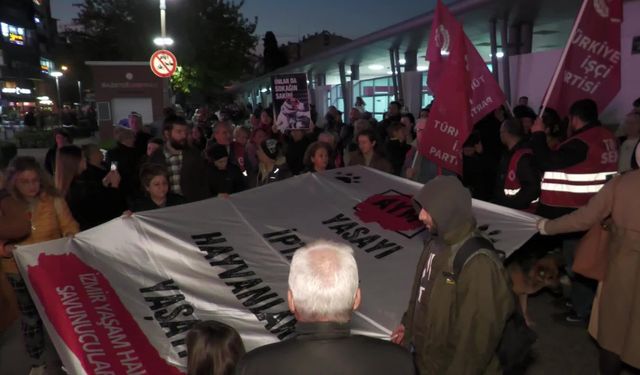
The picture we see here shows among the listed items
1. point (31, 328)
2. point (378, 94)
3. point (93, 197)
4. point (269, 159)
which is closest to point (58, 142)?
point (93, 197)

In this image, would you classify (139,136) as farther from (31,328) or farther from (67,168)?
(31,328)

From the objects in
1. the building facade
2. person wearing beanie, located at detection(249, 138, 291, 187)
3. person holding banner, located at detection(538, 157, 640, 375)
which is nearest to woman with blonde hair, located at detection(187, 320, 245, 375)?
person holding banner, located at detection(538, 157, 640, 375)

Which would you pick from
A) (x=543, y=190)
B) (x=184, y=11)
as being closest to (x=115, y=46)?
(x=184, y=11)

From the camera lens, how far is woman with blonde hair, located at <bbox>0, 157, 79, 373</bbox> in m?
4.43

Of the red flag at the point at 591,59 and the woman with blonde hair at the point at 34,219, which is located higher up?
the red flag at the point at 591,59

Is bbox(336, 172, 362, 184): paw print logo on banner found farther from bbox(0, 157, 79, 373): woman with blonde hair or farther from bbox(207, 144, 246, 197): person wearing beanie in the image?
bbox(0, 157, 79, 373): woman with blonde hair

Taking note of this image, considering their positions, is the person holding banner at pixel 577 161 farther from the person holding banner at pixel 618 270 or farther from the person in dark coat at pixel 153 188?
the person in dark coat at pixel 153 188

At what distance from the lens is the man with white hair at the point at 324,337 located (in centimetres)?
170

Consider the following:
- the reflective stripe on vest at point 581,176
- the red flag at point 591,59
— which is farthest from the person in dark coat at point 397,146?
the reflective stripe on vest at point 581,176

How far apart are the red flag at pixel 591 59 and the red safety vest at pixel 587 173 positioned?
1.49ft

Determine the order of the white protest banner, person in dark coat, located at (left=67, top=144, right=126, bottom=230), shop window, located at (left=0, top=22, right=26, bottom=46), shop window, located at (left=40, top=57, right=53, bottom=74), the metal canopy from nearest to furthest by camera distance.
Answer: the white protest banner → person in dark coat, located at (left=67, top=144, right=126, bottom=230) → the metal canopy → shop window, located at (left=0, top=22, right=26, bottom=46) → shop window, located at (left=40, top=57, right=53, bottom=74)

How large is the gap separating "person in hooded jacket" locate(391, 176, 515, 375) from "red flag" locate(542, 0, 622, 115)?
319 cm

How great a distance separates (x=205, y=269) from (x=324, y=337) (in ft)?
8.30

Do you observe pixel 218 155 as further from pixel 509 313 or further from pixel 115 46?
pixel 115 46
